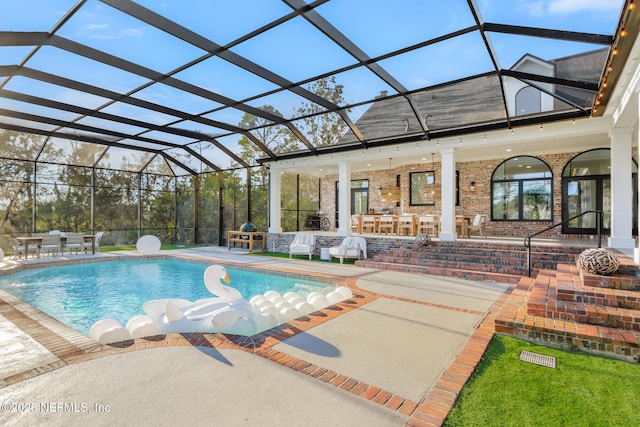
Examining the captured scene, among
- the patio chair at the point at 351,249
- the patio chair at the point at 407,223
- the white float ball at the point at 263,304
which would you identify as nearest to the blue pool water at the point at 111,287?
the white float ball at the point at 263,304

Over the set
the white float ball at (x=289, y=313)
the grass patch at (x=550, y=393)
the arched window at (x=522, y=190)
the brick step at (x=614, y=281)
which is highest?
the arched window at (x=522, y=190)

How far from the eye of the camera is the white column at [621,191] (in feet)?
21.5

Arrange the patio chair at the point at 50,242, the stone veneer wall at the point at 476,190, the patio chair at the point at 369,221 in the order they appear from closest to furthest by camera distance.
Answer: the patio chair at the point at 50,242 → the stone veneer wall at the point at 476,190 → the patio chair at the point at 369,221

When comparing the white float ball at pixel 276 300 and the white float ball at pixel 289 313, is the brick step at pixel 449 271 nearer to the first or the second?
the white float ball at pixel 276 300

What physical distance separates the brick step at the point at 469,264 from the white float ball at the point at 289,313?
436 cm

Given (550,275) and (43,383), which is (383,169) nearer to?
(550,275)

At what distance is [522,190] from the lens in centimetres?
1066

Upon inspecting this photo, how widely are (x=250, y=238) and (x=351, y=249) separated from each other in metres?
4.64

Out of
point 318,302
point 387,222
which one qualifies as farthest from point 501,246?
point 318,302

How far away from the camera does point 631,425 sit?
1.99 meters

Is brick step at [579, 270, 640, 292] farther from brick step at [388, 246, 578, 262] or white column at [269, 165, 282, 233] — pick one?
white column at [269, 165, 282, 233]

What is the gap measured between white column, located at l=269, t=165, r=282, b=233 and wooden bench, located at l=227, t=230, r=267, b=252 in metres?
0.49

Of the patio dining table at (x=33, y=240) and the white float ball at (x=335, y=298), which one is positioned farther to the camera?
the patio dining table at (x=33, y=240)

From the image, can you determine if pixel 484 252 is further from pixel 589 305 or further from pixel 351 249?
pixel 589 305
